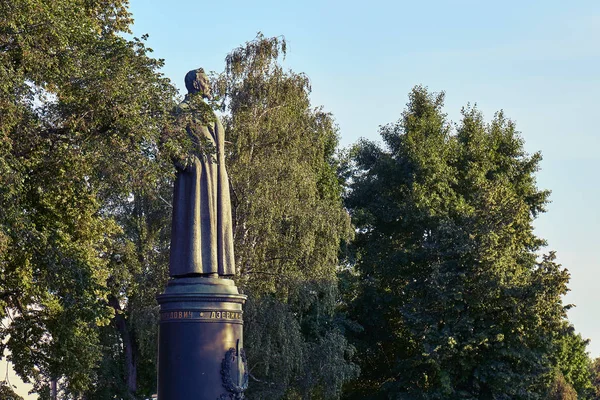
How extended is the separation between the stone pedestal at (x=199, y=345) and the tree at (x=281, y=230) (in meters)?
13.1

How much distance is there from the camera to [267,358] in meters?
27.3

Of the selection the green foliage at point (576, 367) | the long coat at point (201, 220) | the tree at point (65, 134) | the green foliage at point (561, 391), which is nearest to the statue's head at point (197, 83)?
the long coat at point (201, 220)

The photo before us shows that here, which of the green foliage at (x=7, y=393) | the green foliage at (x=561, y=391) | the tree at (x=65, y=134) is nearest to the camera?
the tree at (x=65, y=134)

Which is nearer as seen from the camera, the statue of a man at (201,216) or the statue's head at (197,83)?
the statue of a man at (201,216)

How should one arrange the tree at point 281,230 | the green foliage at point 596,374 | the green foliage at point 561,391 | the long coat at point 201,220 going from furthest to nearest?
the green foliage at point 596,374
the green foliage at point 561,391
the tree at point 281,230
the long coat at point 201,220

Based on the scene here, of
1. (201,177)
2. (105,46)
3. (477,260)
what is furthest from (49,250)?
(477,260)

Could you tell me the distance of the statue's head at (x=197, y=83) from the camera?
49.6 feet

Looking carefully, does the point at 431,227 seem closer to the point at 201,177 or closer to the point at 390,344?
the point at 390,344

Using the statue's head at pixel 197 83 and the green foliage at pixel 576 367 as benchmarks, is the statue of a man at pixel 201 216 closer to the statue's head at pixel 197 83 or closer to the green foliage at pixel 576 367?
the statue's head at pixel 197 83

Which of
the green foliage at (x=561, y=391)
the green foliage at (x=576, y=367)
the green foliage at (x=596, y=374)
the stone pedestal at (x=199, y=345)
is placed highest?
the green foliage at (x=596, y=374)

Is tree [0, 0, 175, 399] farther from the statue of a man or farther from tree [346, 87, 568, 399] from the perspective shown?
tree [346, 87, 568, 399]

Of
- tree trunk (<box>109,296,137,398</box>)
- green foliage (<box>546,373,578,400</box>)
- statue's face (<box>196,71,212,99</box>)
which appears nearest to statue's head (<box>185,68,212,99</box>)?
statue's face (<box>196,71,212,99</box>)

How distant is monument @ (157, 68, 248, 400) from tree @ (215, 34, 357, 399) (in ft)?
41.9

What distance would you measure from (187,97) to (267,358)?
13.6 metres
